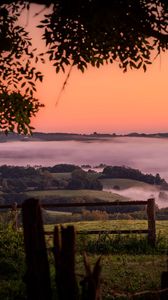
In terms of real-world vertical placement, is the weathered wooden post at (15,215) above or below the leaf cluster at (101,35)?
below

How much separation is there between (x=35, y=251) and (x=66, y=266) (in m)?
0.39

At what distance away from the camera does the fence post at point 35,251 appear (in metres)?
5.99

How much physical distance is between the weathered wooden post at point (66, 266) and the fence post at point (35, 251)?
0.16 metres

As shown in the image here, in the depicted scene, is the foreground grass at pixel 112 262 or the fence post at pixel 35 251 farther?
the foreground grass at pixel 112 262

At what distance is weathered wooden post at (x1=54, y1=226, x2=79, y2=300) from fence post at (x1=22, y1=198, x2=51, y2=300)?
0.16m

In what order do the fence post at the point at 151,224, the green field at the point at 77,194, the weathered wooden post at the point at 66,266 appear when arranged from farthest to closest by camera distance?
the green field at the point at 77,194, the fence post at the point at 151,224, the weathered wooden post at the point at 66,266

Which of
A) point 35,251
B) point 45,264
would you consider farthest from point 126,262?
point 35,251

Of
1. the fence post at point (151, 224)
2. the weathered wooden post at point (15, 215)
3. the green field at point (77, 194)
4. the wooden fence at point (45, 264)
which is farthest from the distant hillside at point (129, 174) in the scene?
the wooden fence at point (45, 264)

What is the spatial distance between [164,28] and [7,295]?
6.92 m

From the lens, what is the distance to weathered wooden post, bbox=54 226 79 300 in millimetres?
5953

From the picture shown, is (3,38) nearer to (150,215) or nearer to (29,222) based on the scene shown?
(150,215)

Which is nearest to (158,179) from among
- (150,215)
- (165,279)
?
(150,215)

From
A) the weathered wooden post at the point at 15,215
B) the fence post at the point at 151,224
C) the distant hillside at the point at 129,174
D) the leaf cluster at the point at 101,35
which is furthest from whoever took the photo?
the distant hillside at the point at 129,174

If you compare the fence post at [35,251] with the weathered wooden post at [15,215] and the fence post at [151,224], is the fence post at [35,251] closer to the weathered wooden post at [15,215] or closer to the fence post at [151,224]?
the fence post at [151,224]
